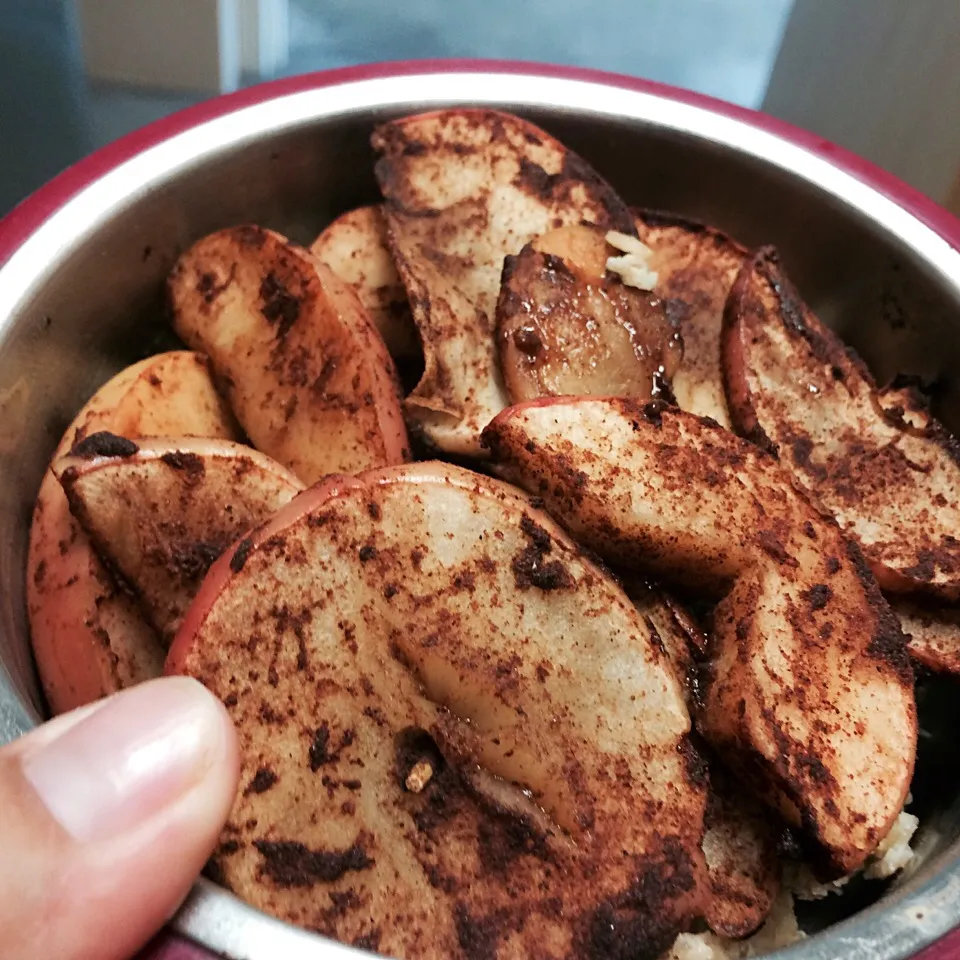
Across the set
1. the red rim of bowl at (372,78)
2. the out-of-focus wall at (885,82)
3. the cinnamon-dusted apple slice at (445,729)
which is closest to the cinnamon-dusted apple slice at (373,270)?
the red rim of bowl at (372,78)

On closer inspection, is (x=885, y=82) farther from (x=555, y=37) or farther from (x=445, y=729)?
(x=445, y=729)

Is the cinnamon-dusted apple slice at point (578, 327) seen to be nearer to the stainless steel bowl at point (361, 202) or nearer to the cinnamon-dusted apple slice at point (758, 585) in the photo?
the cinnamon-dusted apple slice at point (758, 585)

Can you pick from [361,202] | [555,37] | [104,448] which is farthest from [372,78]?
[555,37]

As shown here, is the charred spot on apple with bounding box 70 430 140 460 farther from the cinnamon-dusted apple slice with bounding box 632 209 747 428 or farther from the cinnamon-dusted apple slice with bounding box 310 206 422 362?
the cinnamon-dusted apple slice with bounding box 632 209 747 428

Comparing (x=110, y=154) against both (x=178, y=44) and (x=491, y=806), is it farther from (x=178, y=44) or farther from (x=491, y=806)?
(x=178, y=44)

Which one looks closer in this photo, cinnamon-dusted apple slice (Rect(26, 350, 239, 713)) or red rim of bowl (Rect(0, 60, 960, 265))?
cinnamon-dusted apple slice (Rect(26, 350, 239, 713))

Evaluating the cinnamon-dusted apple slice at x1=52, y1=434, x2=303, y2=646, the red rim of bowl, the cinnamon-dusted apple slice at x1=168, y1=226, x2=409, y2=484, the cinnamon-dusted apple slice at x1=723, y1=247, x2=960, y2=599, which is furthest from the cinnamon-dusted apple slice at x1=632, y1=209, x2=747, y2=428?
the cinnamon-dusted apple slice at x1=52, y1=434, x2=303, y2=646
